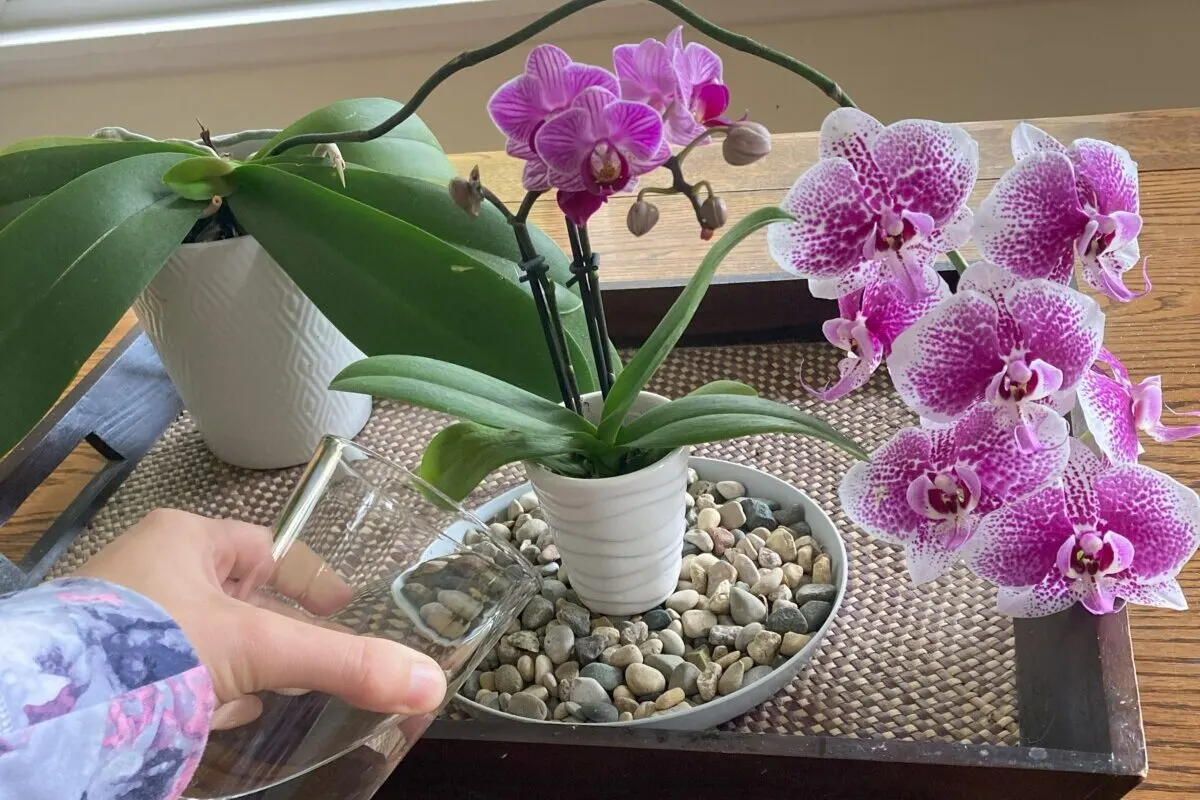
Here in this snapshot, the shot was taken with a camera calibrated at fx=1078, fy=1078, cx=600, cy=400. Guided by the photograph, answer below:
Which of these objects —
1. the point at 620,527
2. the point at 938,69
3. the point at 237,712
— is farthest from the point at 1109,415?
the point at 938,69

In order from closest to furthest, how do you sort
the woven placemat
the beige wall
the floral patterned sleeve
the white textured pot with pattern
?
1. the floral patterned sleeve
2. the woven placemat
3. the white textured pot with pattern
4. the beige wall

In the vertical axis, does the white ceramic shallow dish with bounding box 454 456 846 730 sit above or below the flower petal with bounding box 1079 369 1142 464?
below

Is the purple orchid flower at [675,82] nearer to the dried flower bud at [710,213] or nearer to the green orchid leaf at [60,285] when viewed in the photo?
the dried flower bud at [710,213]

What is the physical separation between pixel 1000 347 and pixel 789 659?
206 millimetres

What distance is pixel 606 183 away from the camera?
366 mm

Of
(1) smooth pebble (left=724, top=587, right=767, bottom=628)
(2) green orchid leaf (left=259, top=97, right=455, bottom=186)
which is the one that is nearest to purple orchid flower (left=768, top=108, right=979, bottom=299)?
(1) smooth pebble (left=724, top=587, right=767, bottom=628)

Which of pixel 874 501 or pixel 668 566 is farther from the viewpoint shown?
pixel 668 566

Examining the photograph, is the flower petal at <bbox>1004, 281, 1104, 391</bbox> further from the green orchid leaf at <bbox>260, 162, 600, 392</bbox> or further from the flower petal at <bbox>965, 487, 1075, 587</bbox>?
the green orchid leaf at <bbox>260, 162, 600, 392</bbox>

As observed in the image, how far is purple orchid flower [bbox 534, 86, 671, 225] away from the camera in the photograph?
353 mm

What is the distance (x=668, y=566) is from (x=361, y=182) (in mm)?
271

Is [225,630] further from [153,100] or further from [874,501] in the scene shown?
[153,100]

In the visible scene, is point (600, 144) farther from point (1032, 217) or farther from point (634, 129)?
point (1032, 217)

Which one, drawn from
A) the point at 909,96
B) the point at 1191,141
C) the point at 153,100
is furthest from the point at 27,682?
the point at 153,100

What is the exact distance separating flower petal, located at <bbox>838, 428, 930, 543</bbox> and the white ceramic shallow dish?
0.37 feet
